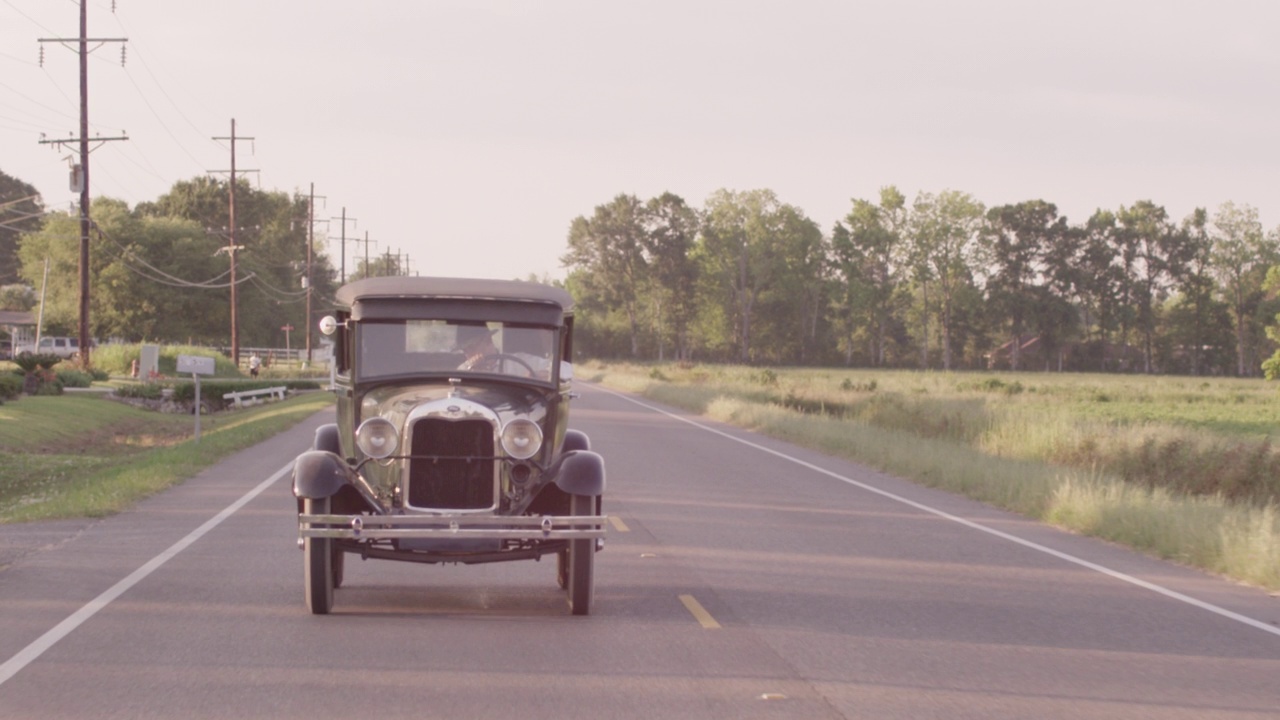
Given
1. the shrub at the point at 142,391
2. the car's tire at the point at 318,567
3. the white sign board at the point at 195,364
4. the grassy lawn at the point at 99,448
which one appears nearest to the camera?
the car's tire at the point at 318,567

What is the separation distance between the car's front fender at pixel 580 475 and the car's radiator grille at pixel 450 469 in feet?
1.63

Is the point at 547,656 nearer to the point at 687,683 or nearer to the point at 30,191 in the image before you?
the point at 687,683

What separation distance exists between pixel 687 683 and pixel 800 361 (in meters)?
118

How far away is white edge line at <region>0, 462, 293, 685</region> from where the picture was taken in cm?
728

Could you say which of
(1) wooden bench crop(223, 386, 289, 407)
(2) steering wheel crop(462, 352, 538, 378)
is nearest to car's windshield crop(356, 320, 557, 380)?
(2) steering wheel crop(462, 352, 538, 378)

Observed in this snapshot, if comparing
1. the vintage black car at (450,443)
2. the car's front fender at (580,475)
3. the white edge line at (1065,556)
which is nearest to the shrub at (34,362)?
the white edge line at (1065,556)

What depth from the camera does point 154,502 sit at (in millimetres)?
15492

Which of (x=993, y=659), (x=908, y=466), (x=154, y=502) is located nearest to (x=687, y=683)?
(x=993, y=659)

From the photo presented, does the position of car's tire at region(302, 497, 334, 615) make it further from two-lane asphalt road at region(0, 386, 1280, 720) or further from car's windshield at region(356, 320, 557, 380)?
car's windshield at region(356, 320, 557, 380)

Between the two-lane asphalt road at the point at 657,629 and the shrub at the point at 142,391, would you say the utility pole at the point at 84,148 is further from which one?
the two-lane asphalt road at the point at 657,629

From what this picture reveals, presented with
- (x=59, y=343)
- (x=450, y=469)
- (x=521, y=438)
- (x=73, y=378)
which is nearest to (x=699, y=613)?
(x=521, y=438)

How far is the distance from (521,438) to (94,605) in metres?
3.14

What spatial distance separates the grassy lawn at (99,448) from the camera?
52.6 feet

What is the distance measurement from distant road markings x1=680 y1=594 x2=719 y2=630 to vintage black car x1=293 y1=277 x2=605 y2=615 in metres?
0.75
